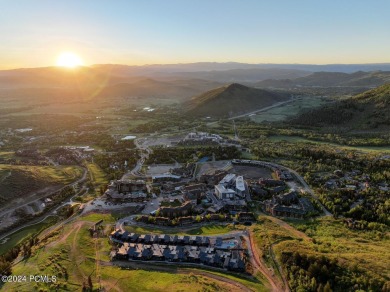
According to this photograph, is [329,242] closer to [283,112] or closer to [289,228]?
[289,228]

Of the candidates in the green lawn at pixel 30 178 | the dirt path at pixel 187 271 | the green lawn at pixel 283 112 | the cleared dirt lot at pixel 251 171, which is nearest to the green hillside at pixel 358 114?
the green lawn at pixel 283 112

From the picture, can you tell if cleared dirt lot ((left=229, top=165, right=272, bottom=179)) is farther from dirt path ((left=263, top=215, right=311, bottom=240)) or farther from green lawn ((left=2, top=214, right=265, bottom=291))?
green lawn ((left=2, top=214, right=265, bottom=291))

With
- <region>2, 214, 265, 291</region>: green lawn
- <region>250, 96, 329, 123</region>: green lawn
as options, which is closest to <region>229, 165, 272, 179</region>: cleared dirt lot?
<region>2, 214, 265, 291</region>: green lawn

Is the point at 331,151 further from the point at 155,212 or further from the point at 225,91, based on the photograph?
the point at 225,91

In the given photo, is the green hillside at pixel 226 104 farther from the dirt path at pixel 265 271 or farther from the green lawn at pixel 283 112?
the dirt path at pixel 265 271

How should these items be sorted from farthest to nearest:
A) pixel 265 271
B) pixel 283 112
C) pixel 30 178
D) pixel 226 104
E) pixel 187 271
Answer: pixel 226 104 → pixel 283 112 → pixel 30 178 → pixel 187 271 → pixel 265 271

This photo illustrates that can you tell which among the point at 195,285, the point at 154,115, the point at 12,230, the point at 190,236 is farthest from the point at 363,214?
the point at 154,115

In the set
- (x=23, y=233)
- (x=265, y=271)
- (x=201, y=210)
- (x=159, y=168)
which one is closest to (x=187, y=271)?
(x=265, y=271)

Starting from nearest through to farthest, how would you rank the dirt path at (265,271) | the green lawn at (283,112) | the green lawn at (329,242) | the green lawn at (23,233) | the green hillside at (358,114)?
the dirt path at (265,271), the green lawn at (329,242), the green lawn at (23,233), the green hillside at (358,114), the green lawn at (283,112)
